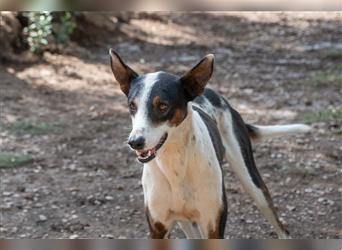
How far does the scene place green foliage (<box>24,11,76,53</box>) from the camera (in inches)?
269

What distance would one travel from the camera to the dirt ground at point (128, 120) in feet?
13.1

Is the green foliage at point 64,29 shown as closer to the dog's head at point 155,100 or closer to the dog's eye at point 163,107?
the dog's head at point 155,100

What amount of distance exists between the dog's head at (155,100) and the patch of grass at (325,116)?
306cm

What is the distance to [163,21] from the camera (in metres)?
8.91

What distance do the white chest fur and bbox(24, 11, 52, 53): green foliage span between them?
14.3 feet

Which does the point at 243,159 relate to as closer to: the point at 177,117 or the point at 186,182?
the point at 186,182

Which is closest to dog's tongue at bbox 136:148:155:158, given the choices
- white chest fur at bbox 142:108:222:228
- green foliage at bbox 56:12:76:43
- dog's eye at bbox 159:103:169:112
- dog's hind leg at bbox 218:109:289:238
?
dog's eye at bbox 159:103:169:112

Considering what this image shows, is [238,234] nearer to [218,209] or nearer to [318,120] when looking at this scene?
[218,209]

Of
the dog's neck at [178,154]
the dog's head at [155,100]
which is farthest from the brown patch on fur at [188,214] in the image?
the dog's head at [155,100]

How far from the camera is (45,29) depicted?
6887 mm

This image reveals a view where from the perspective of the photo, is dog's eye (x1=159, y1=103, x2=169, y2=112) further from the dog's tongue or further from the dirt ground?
the dirt ground

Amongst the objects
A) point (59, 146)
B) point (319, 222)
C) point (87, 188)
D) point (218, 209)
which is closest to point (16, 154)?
point (59, 146)

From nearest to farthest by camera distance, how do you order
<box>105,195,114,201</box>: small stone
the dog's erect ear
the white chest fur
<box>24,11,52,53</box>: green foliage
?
1. the dog's erect ear
2. the white chest fur
3. <box>105,195,114,201</box>: small stone
4. <box>24,11,52,53</box>: green foliage

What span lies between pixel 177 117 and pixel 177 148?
0.60 feet
